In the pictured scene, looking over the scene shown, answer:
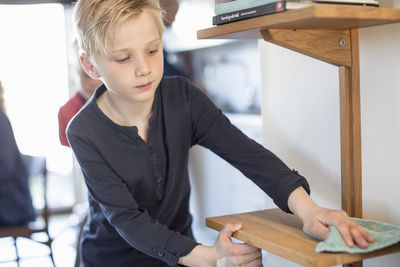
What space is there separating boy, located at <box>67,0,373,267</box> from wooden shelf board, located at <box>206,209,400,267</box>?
1.2 inches

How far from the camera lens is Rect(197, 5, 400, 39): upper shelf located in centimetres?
85

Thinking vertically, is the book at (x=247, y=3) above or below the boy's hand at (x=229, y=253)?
above

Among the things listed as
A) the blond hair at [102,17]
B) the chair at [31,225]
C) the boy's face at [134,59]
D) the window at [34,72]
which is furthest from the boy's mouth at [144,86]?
the window at [34,72]

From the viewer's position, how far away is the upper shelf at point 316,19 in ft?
2.81

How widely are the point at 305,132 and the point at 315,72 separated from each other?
16 centimetres

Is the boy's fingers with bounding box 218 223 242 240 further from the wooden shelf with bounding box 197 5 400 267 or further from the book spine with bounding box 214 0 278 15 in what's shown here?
the book spine with bounding box 214 0 278 15

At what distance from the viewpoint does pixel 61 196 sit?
4.23 meters

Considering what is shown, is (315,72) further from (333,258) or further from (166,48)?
(166,48)

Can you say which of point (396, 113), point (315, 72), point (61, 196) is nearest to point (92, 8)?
point (315, 72)

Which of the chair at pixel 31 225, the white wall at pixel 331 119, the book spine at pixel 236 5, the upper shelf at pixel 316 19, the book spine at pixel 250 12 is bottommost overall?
the chair at pixel 31 225

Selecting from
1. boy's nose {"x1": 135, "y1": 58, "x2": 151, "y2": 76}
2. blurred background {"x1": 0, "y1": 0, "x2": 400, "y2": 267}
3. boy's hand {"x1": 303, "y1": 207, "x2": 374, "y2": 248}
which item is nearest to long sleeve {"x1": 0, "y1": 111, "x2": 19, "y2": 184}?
blurred background {"x1": 0, "y1": 0, "x2": 400, "y2": 267}

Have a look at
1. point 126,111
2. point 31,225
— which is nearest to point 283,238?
point 126,111

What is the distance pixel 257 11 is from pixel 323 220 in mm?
404

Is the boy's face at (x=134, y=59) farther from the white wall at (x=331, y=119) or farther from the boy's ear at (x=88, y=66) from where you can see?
the white wall at (x=331, y=119)
